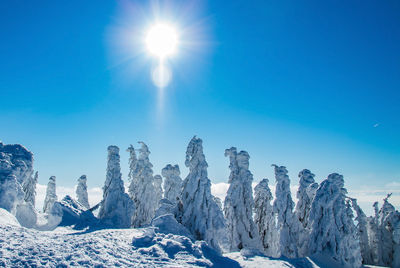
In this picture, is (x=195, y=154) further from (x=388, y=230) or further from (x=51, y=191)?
(x=51, y=191)

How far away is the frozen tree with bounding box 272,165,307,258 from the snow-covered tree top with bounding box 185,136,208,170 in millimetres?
14397

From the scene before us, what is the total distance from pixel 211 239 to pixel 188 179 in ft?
24.7

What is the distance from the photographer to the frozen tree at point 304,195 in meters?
35.4

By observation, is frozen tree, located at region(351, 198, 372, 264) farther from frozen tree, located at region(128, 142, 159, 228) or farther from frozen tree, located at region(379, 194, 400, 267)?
frozen tree, located at region(128, 142, 159, 228)

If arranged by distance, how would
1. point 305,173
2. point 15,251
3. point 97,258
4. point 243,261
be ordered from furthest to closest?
point 305,173, point 243,261, point 97,258, point 15,251

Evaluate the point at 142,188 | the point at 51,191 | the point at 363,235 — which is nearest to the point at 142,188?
the point at 142,188

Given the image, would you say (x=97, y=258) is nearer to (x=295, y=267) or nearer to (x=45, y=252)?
(x=45, y=252)

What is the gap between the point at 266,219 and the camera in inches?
1567

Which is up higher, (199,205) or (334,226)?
(199,205)

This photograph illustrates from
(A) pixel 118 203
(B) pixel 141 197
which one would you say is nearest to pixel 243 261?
(A) pixel 118 203

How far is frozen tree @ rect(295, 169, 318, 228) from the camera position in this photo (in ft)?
116

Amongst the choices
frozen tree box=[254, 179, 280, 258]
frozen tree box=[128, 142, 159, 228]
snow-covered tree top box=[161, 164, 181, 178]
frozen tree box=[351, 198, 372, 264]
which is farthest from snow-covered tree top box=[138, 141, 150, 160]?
frozen tree box=[351, 198, 372, 264]

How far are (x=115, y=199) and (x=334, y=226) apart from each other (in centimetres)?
2853

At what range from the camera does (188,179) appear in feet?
97.6
